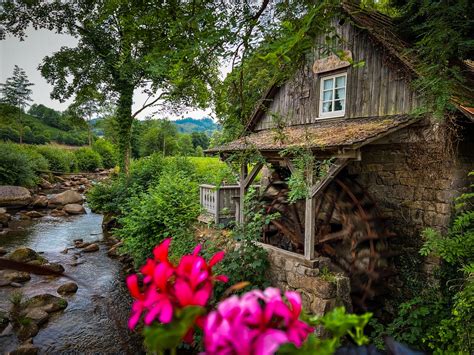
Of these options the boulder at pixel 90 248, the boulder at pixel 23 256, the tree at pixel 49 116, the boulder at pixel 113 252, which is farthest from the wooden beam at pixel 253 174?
the tree at pixel 49 116

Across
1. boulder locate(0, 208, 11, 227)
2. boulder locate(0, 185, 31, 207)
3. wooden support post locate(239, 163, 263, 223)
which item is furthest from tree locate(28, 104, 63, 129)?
wooden support post locate(239, 163, 263, 223)

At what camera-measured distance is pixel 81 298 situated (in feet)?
23.3

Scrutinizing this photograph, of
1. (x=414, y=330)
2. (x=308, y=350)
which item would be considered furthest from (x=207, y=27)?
(x=414, y=330)

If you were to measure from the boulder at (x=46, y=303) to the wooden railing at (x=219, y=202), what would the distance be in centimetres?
387

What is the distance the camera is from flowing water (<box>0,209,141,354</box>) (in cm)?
546

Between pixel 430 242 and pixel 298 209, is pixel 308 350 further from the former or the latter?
pixel 298 209

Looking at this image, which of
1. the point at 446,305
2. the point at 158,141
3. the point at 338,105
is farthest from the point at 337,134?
the point at 158,141

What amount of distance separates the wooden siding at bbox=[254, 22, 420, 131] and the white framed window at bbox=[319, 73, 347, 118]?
0.11 metres

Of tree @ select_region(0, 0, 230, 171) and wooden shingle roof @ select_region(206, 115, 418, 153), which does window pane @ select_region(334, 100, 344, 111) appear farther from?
tree @ select_region(0, 0, 230, 171)

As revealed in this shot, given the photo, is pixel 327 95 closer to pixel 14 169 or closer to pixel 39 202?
pixel 39 202

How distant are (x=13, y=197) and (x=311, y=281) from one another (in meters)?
15.2

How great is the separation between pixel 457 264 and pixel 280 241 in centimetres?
384

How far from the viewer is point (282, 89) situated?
27.2 ft

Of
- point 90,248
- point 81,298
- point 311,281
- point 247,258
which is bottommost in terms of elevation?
point 81,298
